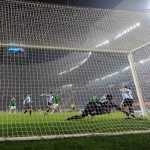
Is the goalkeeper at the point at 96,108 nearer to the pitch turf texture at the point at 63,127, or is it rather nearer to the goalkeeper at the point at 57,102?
the pitch turf texture at the point at 63,127

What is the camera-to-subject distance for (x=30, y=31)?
471 inches

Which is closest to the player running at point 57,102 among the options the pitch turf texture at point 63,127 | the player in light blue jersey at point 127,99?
the player in light blue jersey at point 127,99

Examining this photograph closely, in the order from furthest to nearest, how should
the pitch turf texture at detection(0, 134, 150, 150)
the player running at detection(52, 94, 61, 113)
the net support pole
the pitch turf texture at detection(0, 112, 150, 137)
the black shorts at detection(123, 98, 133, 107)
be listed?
the player running at detection(52, 94, 61, 113) < the black shorts at detection(123, 98, 133, 107) < the net support pole < the pitch turf texture at detection(0, 112, 150, 137) < the pitch turf texture at detection(0, 134, 150, 150)

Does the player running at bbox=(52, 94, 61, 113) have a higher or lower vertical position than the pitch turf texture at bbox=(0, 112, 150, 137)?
higher

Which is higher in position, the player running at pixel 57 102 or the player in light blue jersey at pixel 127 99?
the player running at pixel 57 102

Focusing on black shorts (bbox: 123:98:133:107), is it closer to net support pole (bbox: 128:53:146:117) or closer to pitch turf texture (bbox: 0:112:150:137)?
net support pole (bbox: 128:53:146:117)

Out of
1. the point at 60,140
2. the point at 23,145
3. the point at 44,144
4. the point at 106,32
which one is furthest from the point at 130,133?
the point at 106,32

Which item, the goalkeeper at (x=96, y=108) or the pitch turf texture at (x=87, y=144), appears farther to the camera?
the goalkeeper at (x=96, y=108)

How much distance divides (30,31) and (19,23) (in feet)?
4.51

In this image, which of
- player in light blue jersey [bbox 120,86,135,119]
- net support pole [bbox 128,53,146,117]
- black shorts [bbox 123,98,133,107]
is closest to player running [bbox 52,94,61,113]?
player in light blue jersey [bbox 120,86,135,119]

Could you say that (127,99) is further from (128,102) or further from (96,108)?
(96,108)

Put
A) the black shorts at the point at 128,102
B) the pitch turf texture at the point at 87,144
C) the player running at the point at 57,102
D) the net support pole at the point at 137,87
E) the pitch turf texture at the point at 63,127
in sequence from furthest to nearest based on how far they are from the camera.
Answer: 1. the player running at the point at 57,102
2. the black shorts at the point at 128,102
3. the net support pole at the point at 137,87
4. the pitch turf texture at the point at 63,127
5. the pitch turf texture at the point at 87,144

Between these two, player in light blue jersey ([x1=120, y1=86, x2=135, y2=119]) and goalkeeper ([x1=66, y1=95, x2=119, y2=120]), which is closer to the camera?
goalkeeper ([x1=66, y1=95, x2=119, y2=120])

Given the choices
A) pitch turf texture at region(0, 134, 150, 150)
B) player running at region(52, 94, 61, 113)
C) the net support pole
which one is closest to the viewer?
pitch turf texture at region(0, 134, 150, 150)
